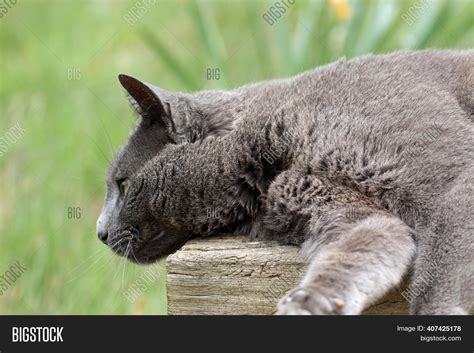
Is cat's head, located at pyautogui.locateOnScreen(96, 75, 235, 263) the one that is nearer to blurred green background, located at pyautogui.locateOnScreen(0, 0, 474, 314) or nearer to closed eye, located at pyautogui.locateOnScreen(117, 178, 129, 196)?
closed eye, located at pyautogui.locateOnScreen(117, 178, 129, 196)

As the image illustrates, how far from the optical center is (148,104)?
8.00 feet

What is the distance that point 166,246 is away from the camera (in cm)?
251

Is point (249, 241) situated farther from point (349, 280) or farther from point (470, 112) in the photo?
point (470, 112)

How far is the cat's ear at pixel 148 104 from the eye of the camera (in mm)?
2391

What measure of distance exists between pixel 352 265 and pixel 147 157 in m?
0.83

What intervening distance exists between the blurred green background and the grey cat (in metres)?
0.36

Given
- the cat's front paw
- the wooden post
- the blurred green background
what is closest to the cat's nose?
the blurred green background

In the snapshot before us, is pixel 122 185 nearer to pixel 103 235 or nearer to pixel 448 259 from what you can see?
pixel 103 235

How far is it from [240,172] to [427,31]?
5.37 feet

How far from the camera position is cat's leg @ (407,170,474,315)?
192cm

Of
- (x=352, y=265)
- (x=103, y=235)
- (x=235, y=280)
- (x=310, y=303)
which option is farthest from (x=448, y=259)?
(x=103, y=235)

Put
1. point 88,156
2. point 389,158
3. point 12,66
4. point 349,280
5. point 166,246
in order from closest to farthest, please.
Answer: point 349,280 < point 389,158 < point 166,246 < point 88,156 < point 12,66
